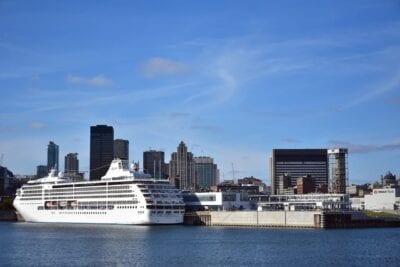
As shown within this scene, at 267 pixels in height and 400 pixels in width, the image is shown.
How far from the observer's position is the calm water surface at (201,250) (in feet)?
210

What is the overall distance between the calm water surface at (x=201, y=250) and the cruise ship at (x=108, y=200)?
87.1 ft

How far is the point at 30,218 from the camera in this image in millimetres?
160125

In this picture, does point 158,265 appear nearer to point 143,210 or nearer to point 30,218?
point 143,210

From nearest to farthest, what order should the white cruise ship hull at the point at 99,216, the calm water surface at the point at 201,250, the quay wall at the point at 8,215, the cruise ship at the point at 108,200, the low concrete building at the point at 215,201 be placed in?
the calm water surface at the point at 201,250 → the white cruise ship hull at the point at 99,216 → the cruise ship at the point at 108,200 → the low concrete building at the point at 215,201 → the quay wall at the point at 8,215

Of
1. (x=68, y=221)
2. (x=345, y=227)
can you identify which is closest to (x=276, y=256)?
(x=345, y=227)

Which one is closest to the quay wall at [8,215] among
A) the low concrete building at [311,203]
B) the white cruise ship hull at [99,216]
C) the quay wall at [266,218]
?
the white cruise ship hull at [99,216]

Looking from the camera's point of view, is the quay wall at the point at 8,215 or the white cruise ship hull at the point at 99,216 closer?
the white cruise ship hull at the point at 99,216

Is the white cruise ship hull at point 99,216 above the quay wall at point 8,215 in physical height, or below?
above

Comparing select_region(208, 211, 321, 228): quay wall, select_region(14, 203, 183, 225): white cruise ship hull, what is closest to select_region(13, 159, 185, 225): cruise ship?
select_region(14, 203, 183, 225): white cruise ship hull

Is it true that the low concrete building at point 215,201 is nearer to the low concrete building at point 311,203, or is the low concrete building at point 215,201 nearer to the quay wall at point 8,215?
the low concrete building at point 311,203

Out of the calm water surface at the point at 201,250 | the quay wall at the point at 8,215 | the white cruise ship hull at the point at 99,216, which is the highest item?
the white cruise ship hull at the point at 99,216

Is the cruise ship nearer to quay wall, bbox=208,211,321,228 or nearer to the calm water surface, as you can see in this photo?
quay wall, bbox=208,211,321,228

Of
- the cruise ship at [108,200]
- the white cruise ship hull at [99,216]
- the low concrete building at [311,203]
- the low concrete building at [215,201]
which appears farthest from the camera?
the low concrete building at [215,201]

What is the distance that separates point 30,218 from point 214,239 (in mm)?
80195
